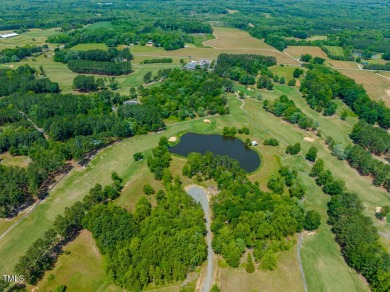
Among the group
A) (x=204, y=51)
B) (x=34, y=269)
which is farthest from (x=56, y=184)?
(x=204, y=51)

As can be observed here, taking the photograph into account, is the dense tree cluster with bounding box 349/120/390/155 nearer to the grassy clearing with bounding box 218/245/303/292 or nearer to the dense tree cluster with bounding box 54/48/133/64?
the grassy clearing with bounding box 218/245/303/292

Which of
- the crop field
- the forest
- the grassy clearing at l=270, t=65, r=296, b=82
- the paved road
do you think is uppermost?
the forest

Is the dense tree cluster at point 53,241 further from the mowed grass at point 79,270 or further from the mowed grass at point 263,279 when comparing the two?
the mowed grass at point 263,279

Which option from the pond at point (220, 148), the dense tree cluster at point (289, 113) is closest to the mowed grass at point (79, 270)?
the pond at point (220, 148)

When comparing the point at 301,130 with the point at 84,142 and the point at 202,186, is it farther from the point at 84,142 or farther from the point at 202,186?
the point at 84,142

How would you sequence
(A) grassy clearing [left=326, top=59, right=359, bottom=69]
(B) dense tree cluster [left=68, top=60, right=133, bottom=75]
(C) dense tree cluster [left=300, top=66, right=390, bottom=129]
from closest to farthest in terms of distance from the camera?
(C) dense tree cluster [left=300, top=66, right=390, bottom=129] → (B) dense tree cluster [left=68, top=60, right=133, bottom=75] → (A) grassy clearing [left=326, top=59, right=359, bottom=69]

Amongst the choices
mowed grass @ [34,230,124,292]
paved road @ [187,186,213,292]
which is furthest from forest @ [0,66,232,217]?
paved road @ [187,186,213,292]

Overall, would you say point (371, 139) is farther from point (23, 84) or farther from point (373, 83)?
point (23, 84)

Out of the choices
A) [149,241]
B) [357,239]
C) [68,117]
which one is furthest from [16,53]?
[357,239]
